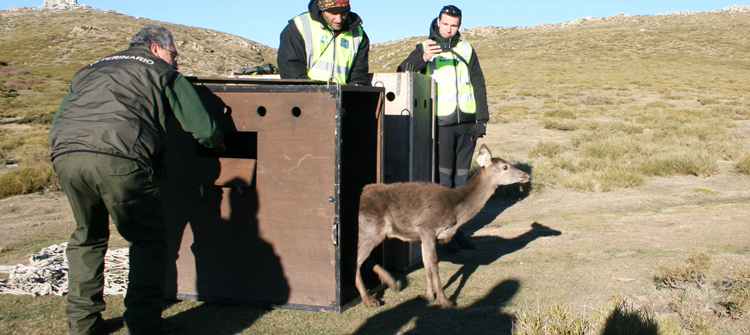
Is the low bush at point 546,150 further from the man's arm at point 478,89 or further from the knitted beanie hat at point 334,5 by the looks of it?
the knitted beanie hat at point 334,5

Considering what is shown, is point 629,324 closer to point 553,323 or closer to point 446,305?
point 553,323

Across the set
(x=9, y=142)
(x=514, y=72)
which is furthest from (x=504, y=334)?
(x=514, y=72)

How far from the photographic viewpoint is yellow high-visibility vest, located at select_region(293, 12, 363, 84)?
521 cm

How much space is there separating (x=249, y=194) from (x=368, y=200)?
3.48 feet

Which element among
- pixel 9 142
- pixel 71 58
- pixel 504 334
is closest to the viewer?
pixel 504 334

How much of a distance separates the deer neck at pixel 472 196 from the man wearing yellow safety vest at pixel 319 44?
1617 millimetres

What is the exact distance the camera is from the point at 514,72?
56.8 meters

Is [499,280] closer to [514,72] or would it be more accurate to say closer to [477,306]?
[477,306]

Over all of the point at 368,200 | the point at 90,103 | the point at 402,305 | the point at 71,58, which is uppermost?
the point at 71,58

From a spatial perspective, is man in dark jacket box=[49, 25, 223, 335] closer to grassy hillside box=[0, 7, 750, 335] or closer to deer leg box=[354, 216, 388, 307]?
grassy hillside box=[0, 7, 750, 335]

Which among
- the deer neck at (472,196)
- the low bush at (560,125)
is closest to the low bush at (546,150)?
the low bush at (560,125)

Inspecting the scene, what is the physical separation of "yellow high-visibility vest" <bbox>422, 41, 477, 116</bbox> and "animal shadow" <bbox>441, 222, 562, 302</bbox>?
1.62 m

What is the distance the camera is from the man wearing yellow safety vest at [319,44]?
5.17 metres

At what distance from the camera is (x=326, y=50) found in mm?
5270
